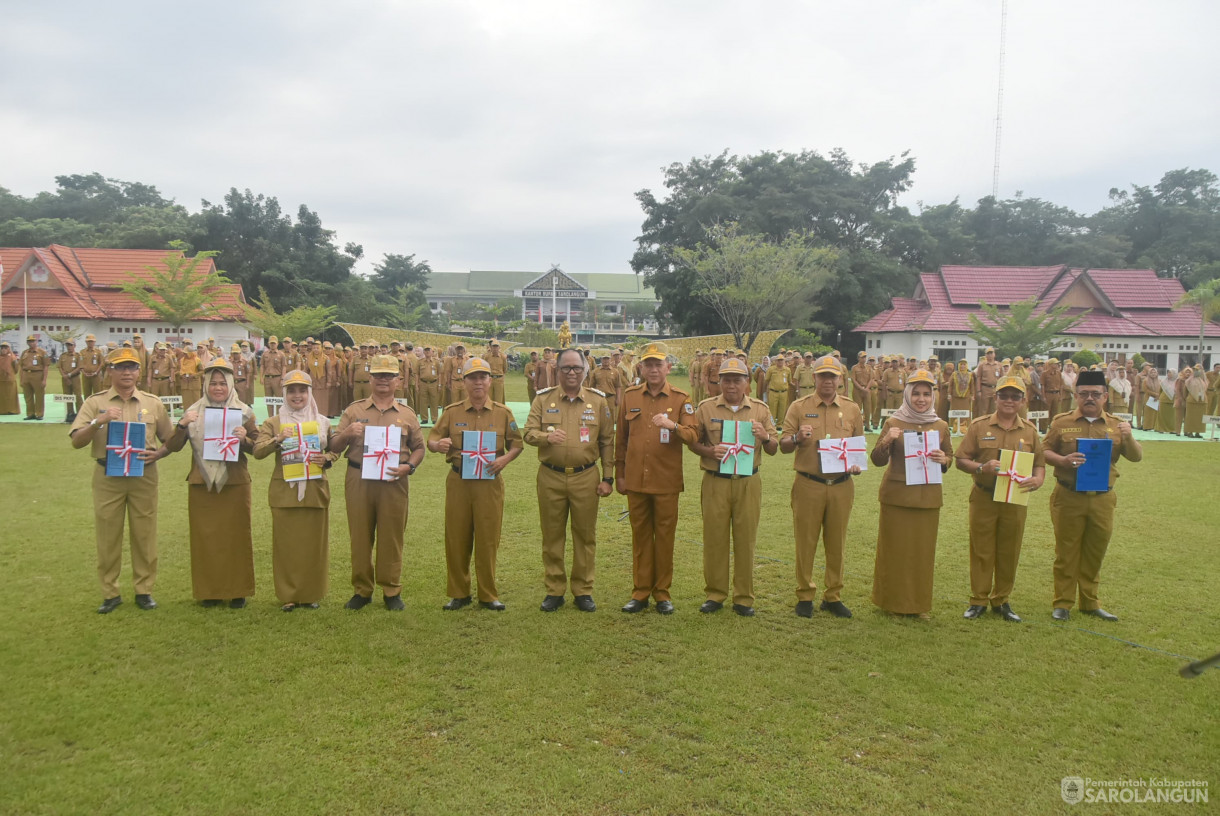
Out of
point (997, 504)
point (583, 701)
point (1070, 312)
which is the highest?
point (1070, 312)

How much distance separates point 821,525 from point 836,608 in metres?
0.64

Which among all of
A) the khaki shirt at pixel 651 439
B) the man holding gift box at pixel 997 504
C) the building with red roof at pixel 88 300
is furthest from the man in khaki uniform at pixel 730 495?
the building with red roof at pixel 88 300

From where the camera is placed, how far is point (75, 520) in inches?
322

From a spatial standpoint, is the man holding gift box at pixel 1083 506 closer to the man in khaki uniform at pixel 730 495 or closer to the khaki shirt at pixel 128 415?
the man in khaki uniform at pixel 730 495

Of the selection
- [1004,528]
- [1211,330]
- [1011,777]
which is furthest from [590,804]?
[1211,330]

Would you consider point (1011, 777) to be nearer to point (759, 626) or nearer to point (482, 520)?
point (759, 626)

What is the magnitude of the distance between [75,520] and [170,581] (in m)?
2.74

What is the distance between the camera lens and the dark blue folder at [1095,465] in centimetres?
562

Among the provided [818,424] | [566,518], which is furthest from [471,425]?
[818,424]

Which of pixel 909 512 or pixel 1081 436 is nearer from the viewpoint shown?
pixel 909 512

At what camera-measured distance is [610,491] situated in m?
5.80

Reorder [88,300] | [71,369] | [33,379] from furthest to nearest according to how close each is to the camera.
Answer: [88,300] < [33,379] < [71,369]

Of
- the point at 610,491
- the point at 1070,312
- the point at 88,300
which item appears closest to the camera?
the point at 610,491

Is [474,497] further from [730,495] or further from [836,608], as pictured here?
[836,608]
